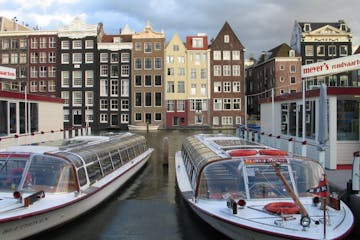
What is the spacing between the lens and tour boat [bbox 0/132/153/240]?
29.0 ft

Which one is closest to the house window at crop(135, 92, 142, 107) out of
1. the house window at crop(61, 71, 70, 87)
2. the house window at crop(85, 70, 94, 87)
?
the house window at crop(85, 70, 94, 87)

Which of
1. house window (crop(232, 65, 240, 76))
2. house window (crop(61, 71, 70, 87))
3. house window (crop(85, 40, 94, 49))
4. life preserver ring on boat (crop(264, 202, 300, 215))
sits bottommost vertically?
life preserver ring on boat (crop(264, 202, 300, 215))

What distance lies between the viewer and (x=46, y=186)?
10.5 m

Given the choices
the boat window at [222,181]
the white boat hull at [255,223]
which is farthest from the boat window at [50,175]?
the boat window at [222,181]

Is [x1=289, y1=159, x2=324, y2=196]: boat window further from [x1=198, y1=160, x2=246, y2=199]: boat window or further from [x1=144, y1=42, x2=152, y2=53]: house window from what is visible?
[x1=144, y1=42, x2=152, y2=53]: house window

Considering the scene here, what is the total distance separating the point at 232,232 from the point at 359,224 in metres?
3.57

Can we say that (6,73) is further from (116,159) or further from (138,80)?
(138,80)

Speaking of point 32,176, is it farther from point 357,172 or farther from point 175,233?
point 357,172

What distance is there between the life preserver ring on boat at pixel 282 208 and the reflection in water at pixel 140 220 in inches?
57.7

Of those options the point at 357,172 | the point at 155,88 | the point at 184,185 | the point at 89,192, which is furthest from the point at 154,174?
the point at 155,88

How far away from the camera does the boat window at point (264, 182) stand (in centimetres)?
930

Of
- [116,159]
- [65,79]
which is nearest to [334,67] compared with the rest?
[116,159]

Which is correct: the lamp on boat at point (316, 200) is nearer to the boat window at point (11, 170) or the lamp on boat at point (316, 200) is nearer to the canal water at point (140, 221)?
the canal water at point (140, 221)

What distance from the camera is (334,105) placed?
607 inches
